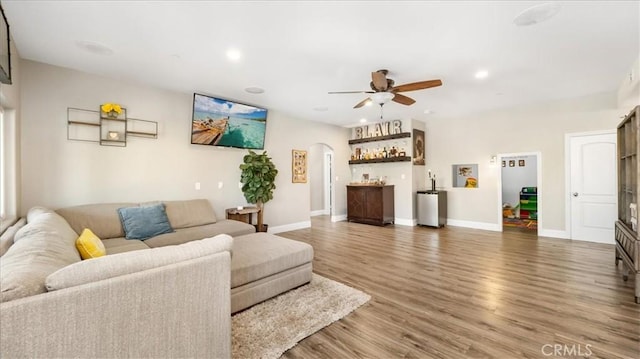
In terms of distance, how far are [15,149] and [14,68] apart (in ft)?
2.98

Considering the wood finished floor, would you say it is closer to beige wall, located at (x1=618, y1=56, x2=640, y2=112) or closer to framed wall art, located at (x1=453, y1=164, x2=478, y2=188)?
framed wall art, located at (x1=453, y1=164, x2=478, y2=188)

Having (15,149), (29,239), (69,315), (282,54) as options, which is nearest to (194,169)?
(15,149)

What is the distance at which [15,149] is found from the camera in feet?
10.4

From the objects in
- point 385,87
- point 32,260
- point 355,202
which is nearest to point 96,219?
point 32,260

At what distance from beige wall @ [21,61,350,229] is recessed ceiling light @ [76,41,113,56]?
3.05 ft

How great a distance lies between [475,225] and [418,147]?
2.31 metres

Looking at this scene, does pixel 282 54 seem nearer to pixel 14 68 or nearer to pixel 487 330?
pixel 14 68

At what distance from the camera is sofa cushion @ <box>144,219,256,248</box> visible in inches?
133

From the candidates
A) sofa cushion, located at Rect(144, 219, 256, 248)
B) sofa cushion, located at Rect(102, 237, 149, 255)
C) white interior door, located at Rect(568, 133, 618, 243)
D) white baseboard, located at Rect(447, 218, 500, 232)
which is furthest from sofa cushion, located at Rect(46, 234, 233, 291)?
white interior door, located at Rect(568, 133, 618, 243)

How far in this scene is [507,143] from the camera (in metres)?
6.02

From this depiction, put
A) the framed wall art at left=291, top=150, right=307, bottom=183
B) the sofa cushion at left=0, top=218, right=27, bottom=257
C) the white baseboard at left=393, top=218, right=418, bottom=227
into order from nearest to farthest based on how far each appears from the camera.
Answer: the sofa cushion at left=0, top=218, right=27, bottom=257 < the framed wall art at left=291, top=150, right=307, bottom=183 < the white baseboard at left=393, top=218, right=418, bottom=227

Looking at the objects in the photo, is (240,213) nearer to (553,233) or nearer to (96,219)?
(96,219)

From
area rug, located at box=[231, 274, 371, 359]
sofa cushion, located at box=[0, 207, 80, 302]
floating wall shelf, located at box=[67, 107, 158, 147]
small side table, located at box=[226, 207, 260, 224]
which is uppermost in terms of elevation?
floating wall shelf, located at box=[67, 107, 158, 147]

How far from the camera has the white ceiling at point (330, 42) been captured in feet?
7.95
